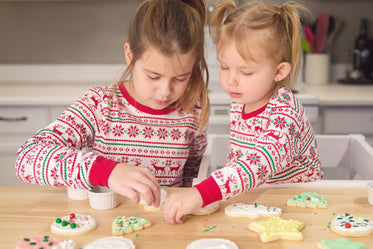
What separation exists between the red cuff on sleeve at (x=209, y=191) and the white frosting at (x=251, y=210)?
35 mm

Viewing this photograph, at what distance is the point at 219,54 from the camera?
116cm

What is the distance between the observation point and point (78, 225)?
832 millimetres

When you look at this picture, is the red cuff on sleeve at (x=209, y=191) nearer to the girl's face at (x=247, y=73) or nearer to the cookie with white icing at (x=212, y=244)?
the cookie with white icing at (x=212, y=244)

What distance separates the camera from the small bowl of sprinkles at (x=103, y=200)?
36.2 inches

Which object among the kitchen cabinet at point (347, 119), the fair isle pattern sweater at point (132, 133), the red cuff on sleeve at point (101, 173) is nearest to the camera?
the red cuff on sleeve at point (101, 173)

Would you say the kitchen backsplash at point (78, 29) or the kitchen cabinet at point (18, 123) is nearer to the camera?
the kitchen cabinet at point (18, 123)

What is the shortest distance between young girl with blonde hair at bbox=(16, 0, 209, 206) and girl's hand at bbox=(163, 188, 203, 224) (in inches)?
1.9

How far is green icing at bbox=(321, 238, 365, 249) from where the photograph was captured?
2.46 ft

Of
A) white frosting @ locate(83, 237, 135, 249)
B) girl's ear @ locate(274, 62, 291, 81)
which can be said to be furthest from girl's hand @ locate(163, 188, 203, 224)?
girl's ear @ locate(274, 62, 291, 81)

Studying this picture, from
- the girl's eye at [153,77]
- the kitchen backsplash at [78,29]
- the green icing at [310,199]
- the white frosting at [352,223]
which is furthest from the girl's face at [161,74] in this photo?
the kitchen backsplash at [78,29]

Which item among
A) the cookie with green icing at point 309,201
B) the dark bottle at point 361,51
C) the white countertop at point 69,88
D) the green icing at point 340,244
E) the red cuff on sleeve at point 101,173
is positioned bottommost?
the green icing at point 340,244

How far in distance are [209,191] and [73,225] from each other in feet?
0.93

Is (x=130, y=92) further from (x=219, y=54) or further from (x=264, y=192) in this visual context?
(x=264, y=192)

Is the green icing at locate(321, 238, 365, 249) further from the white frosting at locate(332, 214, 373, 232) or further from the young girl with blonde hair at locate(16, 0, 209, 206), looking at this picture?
the young girl with blonde hair at locate(16, 0, 209, 206)
